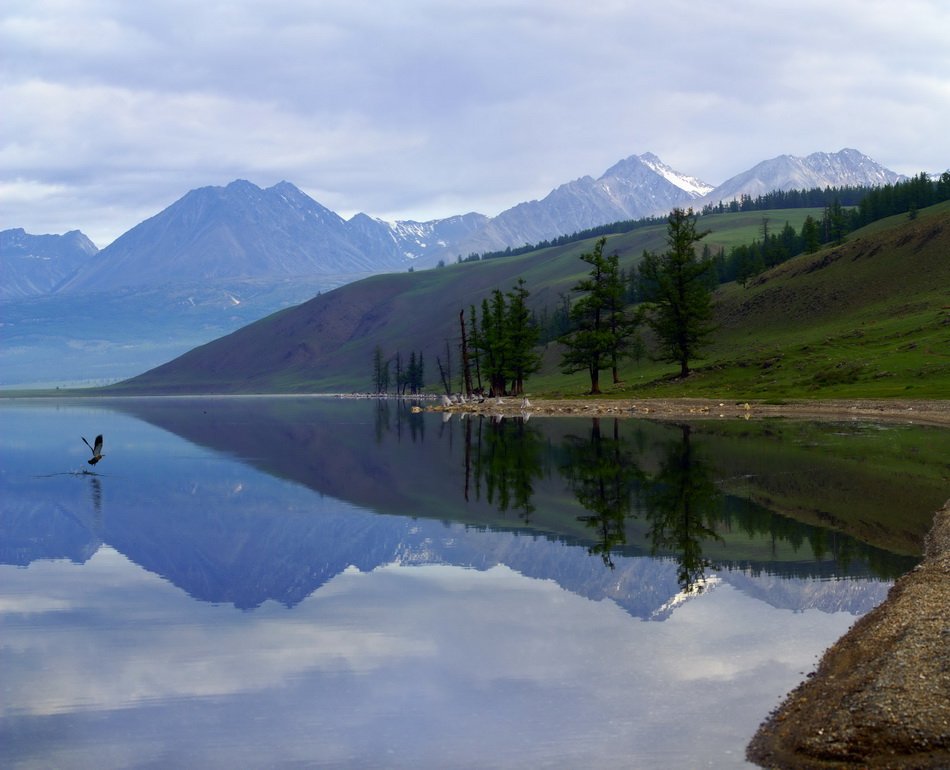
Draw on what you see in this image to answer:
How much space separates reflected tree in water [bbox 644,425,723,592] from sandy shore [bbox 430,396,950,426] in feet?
107

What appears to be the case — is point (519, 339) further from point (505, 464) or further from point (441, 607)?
point (441, 607)

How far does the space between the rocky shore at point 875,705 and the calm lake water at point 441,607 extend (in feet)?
2.11

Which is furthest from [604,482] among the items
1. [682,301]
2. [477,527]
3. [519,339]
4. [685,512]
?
[519,339]

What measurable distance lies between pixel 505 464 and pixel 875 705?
143 ft

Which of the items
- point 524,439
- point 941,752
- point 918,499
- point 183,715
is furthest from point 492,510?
point 524,439

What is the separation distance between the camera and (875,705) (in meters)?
13.9

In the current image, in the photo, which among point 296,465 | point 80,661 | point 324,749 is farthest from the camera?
point 296,465

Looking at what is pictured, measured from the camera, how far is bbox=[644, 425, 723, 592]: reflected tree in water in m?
27.5

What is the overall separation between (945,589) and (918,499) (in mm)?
17211

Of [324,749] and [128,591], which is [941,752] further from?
[128,591]

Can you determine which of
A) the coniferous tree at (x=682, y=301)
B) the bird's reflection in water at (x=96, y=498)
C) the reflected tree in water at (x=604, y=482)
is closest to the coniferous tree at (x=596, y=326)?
the coniferous tree at (x=682, y=301)

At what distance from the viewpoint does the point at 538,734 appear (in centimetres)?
1484

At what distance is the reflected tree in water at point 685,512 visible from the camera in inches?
1082

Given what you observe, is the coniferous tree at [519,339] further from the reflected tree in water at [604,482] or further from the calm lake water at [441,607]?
the calm lake water at [441,607]
